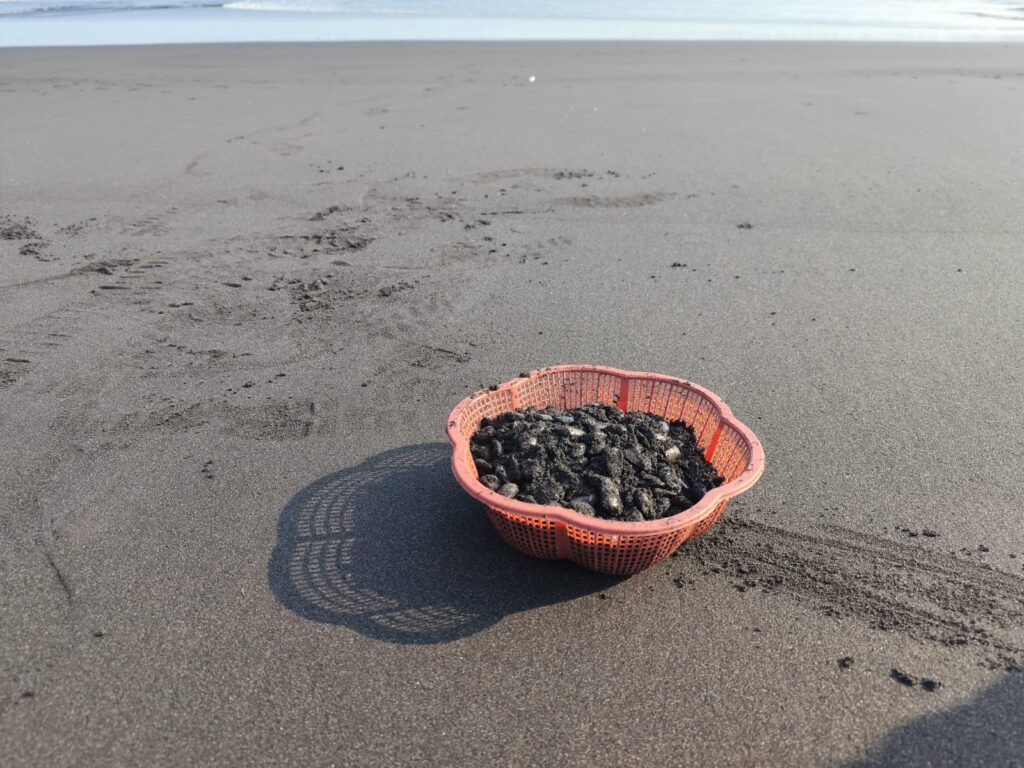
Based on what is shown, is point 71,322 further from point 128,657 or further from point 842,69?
point 842,69

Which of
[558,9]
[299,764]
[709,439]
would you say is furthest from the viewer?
[558,9]

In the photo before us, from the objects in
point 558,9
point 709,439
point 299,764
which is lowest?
point 299,764

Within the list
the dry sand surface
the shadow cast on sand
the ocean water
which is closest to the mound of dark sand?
the dry sand surface

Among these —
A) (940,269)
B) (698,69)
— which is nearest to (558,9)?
(698,69)

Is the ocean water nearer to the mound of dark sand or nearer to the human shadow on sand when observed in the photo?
the mound of dark sand

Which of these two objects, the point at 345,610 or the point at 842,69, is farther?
the point at 842,69

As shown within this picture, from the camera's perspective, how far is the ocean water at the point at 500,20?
15.5 m

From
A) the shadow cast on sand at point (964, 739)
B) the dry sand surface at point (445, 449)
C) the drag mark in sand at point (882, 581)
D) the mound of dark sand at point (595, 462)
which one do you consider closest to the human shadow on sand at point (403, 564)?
the dry sand surface at point (445, 449)

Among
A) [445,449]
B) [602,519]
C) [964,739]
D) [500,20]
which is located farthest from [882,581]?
[500,20]

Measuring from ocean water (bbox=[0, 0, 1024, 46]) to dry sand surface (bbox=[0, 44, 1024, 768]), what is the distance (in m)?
9.53

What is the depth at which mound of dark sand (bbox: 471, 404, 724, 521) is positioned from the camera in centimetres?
250

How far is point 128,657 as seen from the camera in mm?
2213

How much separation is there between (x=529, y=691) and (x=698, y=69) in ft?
36.8

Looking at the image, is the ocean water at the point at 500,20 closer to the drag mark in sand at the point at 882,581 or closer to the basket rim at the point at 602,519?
the basket rim at the point at 602,519
